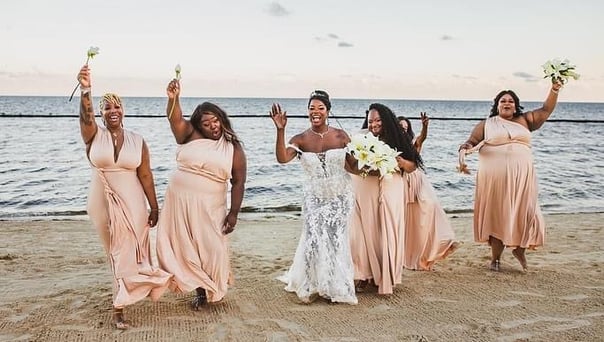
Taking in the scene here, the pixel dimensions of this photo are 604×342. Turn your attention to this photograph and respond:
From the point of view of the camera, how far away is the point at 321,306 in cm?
672

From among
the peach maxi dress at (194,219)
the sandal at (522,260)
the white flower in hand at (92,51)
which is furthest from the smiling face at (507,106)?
the white flower in hand at (92,51)

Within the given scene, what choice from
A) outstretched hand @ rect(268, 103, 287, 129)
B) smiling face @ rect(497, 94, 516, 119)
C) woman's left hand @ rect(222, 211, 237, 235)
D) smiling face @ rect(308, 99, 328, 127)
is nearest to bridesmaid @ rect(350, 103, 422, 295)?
smiling face @ rect(308, 99, 328, 127)

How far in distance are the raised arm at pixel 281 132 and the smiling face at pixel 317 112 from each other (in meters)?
0.40

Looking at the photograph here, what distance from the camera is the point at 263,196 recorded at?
60.0 feet

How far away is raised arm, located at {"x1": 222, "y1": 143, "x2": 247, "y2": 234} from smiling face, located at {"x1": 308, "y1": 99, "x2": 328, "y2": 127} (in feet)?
2.71

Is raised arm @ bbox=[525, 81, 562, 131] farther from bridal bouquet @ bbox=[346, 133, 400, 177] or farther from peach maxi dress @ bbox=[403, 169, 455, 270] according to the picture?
bridal bouquet @ bbox=[346, 133, 400, 177]

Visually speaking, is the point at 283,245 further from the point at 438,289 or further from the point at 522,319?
the point at 522,319

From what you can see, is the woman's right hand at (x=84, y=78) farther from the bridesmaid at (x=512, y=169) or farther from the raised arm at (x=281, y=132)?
the bridesmaid at (x=512, y=169)

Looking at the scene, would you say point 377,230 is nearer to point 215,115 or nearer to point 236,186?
point 236,186

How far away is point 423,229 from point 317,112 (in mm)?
2455

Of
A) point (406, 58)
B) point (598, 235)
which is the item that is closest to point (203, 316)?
point (598, 235)

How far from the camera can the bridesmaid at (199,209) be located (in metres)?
6.26

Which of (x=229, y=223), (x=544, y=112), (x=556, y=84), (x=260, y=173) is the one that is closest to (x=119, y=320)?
(x=229, y=223)

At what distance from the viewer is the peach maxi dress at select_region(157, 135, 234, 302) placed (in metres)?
6.25
